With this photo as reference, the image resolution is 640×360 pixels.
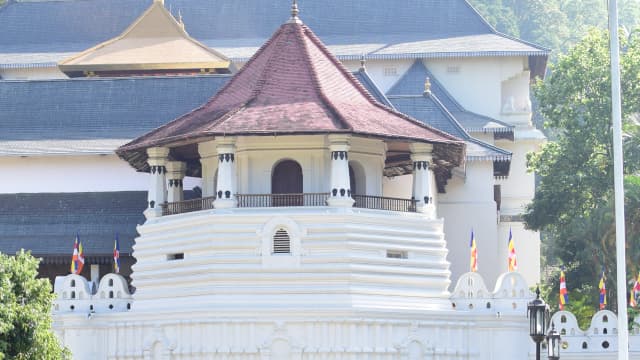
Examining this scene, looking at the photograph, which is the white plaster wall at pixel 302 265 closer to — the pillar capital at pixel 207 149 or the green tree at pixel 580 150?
the pillar capital at pixel 207 149

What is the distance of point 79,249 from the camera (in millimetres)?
49438

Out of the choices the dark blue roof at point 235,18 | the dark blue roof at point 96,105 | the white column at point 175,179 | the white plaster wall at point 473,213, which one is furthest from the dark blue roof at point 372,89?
the dark blue roof at point 235,18

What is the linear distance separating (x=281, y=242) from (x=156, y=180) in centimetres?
452

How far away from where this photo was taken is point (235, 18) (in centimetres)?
7562

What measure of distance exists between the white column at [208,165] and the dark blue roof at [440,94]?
610 inches

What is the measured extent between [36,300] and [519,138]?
1240 inches

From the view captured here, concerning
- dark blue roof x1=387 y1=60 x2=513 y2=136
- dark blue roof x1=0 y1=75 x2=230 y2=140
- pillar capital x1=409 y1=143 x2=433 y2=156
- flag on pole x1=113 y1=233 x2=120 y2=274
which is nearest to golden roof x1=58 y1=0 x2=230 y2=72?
dark blue roof x1=0 y1=75 x2=230 y2=140

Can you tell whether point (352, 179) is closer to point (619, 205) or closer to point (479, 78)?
point (619, 205)

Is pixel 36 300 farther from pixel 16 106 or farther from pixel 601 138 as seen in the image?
pixel 601 138

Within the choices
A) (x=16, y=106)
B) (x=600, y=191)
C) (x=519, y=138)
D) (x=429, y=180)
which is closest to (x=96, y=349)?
(x=429, y=180)

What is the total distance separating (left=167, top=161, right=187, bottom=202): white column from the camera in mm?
49438

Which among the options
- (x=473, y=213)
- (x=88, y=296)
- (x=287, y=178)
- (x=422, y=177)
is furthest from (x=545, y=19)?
(x=88, y=296)

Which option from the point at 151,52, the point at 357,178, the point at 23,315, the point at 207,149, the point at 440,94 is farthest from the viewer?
the point at 440,94

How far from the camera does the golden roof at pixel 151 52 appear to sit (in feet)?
202
